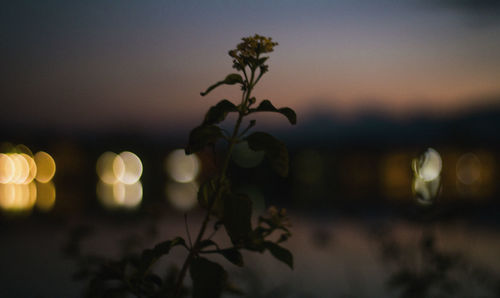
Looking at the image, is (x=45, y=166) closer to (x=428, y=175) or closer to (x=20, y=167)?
(x=20, y=167)

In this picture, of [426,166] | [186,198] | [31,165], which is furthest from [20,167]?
[426,166]

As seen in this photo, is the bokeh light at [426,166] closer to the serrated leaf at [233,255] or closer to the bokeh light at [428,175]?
the bokeh light at [428,175]

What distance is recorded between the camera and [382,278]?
6.45m

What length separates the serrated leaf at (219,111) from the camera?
1.18 m

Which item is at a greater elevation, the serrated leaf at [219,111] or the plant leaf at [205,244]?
the serrated leaf at [219,111]

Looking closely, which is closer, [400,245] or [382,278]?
[400,245]

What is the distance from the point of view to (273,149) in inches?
45.8

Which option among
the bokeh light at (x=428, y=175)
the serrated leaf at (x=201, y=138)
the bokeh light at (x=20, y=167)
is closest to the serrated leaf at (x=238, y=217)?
the serrated leaf at (x=201, y=138)

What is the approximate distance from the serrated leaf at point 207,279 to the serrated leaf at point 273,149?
0.30 metres

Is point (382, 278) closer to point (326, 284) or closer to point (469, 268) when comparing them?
point (326, 284)

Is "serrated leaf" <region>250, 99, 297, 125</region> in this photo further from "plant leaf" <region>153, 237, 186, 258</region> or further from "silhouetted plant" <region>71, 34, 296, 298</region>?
"plant leaf" <region>153, 237, 186, 258</region>

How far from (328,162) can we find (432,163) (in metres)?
42.3

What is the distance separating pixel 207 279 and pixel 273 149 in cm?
37

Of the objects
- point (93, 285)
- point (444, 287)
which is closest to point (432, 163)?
point (444, 287)
